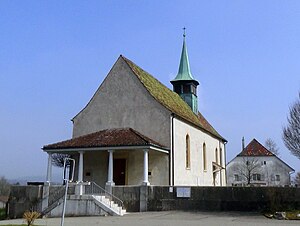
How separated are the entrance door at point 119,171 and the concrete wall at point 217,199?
3.30 m

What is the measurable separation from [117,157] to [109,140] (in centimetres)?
234

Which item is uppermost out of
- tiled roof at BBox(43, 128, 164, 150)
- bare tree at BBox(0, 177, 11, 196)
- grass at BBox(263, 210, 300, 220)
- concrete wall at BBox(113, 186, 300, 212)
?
tiled roof at BBox(43, 128, 164, 150)

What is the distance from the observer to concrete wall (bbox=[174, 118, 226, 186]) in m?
26.6

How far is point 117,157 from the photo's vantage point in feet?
86.0

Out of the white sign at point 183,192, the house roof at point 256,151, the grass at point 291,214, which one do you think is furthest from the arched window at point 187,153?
the house roof at point 256,151

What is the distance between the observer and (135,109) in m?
27.1

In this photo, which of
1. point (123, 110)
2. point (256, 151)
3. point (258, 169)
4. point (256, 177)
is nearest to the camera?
point (123, 110)

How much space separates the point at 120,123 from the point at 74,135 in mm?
4089

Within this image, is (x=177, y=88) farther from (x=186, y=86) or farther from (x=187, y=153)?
(x=187, y=153)

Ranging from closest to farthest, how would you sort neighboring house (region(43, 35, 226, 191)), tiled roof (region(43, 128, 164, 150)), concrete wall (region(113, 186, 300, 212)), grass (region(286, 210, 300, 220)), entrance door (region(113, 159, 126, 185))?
Answer: grass (region(286, 210, 300, 220))
concrete wall (region(113, 186, 300, 212))
tiled roof (region(43, 128, 164, 150))
neighboring house (region(43, 35, 226, 191))
entrance door (region(113, 159, 126, 185))

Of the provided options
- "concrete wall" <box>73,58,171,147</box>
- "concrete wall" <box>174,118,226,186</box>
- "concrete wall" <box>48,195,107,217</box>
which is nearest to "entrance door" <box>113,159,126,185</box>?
"concrete wall" <box>73,58,171,147</box>

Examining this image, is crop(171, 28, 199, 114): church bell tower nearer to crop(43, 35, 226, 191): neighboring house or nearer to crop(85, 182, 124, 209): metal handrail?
crop(43, 35, 226, 191): neighboring house

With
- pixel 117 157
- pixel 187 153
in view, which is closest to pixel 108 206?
pixel 117 157

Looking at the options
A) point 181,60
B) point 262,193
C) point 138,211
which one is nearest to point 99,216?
point 138,211
